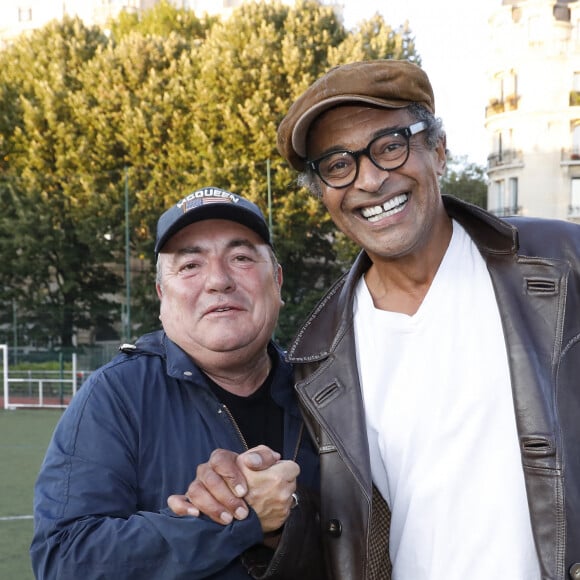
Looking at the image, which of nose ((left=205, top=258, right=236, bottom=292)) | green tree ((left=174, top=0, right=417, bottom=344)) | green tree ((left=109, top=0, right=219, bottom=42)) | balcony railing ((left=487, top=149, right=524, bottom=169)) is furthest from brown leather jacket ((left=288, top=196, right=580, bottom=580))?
balcony railing ((left=487, top=149, right=524, bottom=169))

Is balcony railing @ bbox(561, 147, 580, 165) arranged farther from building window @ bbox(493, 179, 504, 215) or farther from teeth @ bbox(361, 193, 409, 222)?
teeth @ bbox(361, 193, 409, 222)

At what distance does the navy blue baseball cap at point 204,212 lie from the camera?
2438 mm

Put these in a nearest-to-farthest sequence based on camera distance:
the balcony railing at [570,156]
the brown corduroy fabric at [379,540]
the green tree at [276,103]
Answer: the brown corduroy fabric at [379,540] < the green tree at [276,103] < the balcony railing at [570,156]

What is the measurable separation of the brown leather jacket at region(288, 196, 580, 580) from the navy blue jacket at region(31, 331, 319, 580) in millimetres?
136

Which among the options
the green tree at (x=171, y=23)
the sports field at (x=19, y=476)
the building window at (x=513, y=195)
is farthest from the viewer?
the building window at (x=513, y=195)

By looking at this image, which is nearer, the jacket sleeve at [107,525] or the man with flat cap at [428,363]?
the jacket sleeve at [107,525]

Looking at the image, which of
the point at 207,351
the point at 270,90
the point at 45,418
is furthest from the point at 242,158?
the point at 207,351

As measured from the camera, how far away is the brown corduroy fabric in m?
2.33

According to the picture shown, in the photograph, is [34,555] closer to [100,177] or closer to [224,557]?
[224,557]

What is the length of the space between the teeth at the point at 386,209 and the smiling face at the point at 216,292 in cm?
36

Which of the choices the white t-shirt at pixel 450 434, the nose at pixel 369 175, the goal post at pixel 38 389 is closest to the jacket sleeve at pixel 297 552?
the white t-shirt at pixel 450 434

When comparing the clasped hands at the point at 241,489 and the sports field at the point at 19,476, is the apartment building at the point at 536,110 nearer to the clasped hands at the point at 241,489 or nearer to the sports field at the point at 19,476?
the sports field at the point at 19,476

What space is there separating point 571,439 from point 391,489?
540 millimetres

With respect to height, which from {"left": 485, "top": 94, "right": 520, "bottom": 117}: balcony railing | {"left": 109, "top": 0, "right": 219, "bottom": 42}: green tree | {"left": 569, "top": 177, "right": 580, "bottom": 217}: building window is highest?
{"left": 109, "top": 0, "right": 219, "bottom": 42}: green tree
